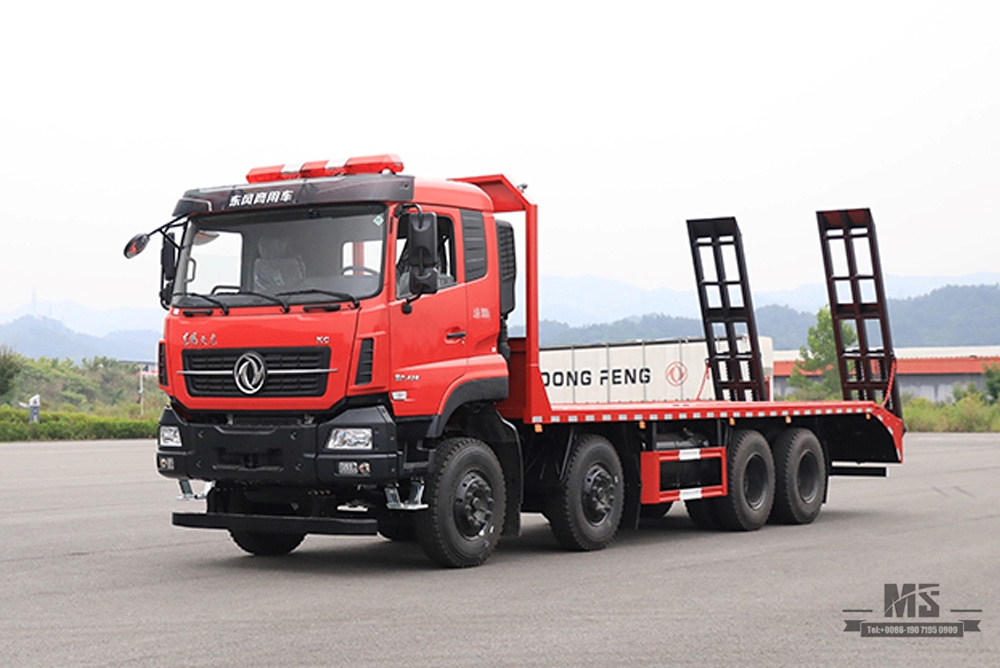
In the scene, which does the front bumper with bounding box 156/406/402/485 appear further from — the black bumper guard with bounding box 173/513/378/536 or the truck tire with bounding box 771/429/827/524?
the truck tire with bounding box 771/429/827/524

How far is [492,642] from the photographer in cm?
764

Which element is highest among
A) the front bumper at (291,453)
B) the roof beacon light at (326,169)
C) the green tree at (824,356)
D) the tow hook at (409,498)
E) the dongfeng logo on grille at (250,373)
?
the green tree at (824,356)

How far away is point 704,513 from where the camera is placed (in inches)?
561

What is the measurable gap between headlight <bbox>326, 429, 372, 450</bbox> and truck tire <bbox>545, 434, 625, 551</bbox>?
2.37 meters

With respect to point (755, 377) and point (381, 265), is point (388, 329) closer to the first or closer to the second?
point (381, 265)

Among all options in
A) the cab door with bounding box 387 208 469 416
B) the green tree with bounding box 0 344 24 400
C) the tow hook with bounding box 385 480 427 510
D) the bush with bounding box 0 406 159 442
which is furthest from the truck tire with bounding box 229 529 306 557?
the green tree with bounding box 0 344 24 400

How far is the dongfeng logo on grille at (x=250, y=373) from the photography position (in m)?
10.4

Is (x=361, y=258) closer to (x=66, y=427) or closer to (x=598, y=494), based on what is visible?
(x=598, y=494)

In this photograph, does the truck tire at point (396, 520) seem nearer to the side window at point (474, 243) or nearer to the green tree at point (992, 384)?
the side window at point (474, 243)

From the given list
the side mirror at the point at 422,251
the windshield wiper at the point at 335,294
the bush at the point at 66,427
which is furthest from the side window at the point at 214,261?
the bush at the point at 66,427

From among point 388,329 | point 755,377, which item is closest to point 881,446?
point 755,377

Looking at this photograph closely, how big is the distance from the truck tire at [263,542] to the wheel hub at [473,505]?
67.2 inches

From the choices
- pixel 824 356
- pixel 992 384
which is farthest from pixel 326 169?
pixel 992 384

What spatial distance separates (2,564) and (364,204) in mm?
4297
